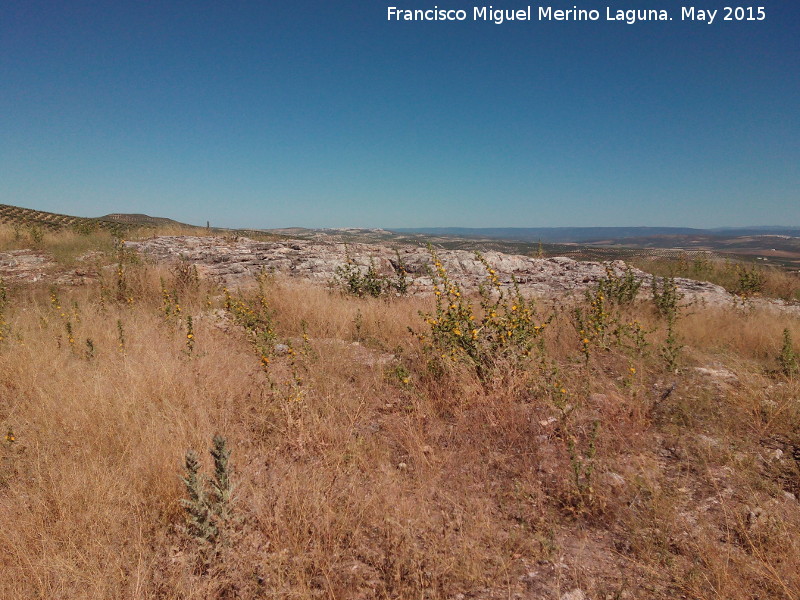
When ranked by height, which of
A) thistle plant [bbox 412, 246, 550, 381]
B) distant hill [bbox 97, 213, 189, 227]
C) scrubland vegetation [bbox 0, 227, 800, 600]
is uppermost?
→ distant hill [bbox 97, 213, 189, 227]

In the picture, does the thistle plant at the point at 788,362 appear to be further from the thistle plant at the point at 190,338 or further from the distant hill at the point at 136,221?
the distant hill at the point at 136,221

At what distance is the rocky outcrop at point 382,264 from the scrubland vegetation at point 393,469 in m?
4.29

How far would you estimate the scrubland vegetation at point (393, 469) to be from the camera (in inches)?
72.1

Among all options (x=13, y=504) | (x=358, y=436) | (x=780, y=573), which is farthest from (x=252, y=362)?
(x=780, y=573)

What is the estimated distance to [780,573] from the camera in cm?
179

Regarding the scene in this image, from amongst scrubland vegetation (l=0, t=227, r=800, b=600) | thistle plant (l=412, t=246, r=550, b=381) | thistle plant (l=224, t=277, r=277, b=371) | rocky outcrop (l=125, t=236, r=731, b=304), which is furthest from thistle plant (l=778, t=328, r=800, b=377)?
thistle plant (l=224, t=277, r=277, b=371)

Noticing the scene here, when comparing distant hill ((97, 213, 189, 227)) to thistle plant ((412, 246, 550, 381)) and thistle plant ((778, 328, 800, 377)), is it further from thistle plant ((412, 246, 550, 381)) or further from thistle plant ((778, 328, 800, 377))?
thistle plant ((778, 328, 800, 377))

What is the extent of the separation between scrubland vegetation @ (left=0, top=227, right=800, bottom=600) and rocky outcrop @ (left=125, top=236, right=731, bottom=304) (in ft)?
14.1

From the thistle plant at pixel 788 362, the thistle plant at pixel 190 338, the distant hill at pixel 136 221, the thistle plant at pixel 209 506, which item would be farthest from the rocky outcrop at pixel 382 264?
the distant hill at pixel 136 221

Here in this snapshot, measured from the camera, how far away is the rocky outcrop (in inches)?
351

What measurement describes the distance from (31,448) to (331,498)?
2102 mm

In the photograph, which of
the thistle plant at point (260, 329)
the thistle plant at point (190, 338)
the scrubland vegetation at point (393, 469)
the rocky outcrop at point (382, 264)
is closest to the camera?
the scrubland vegetation at point (393, 469)

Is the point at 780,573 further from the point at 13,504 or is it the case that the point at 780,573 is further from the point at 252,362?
the point at 252,362

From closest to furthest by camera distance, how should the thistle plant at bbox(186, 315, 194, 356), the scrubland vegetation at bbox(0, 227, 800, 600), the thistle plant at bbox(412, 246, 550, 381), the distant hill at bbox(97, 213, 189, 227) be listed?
the scrubland vegetation at bbox(0, 227, 800, 600), the thistle plant at bbox(412, 246, 550, 381), the thistle plant at bbox(186, 315, 194, 356), the distant hill at bbox(97, 213, 189, 227)
